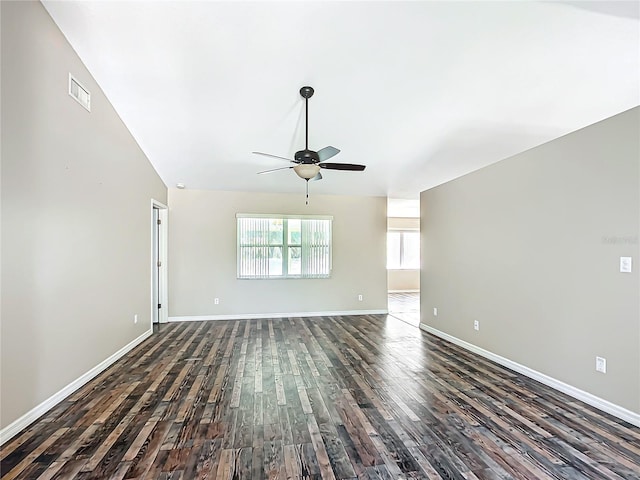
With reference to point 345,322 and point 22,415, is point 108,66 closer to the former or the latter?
point 22,415

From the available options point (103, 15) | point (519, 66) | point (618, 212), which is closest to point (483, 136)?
point (519, 66)

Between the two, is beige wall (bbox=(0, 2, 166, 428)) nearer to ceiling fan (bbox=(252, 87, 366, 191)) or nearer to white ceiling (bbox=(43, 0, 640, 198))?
white ceiling (bbox=(43, 0, 640, 198))

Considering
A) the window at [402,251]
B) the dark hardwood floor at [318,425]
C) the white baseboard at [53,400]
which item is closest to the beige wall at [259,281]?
the white baseboard at [53,400]

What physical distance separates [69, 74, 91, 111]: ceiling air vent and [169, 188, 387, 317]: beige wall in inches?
111

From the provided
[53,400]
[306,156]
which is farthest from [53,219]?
[306,156]

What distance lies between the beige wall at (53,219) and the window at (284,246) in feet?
7.86

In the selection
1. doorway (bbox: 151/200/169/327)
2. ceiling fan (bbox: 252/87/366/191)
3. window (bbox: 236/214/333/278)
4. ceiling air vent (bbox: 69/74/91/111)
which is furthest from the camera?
window (bbox: 236/214/333/278)

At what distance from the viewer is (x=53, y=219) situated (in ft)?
8.97

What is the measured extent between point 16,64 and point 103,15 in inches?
32.0

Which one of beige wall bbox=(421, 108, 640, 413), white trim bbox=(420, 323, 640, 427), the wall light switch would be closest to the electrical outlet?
beige wall bbox=(421, 108, 640, 413)

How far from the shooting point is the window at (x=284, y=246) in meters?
6.23

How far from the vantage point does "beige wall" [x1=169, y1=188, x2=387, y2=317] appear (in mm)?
6000

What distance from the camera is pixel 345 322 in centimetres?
591

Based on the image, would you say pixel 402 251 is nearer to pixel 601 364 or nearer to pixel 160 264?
pixel 160 264
